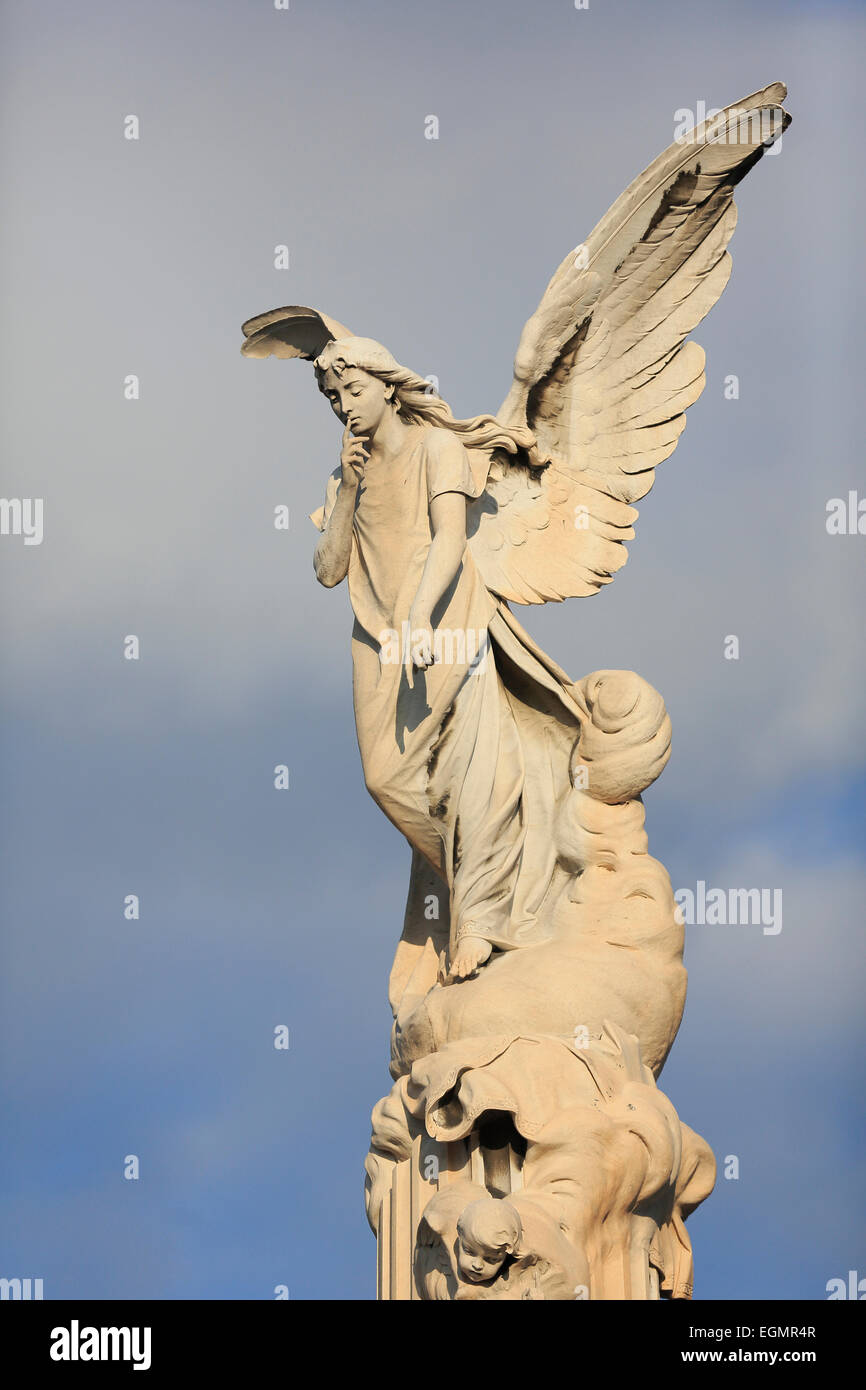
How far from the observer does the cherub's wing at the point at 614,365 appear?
14.3m

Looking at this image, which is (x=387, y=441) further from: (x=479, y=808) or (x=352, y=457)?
(x=479, y=808)

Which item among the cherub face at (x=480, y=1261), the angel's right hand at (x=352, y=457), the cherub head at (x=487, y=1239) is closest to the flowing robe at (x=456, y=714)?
the angel's right hand at (x=352, y=457)

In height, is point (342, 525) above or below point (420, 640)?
above

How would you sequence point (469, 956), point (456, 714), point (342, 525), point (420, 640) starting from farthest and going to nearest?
point (342, 525), point (456, 714), point (469, 956), point (420, 640)

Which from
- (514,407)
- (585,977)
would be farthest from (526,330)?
(585,977)

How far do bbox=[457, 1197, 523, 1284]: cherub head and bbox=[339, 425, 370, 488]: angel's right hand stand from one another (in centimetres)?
375

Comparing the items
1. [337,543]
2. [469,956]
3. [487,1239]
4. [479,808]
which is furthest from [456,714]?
[487,1239]

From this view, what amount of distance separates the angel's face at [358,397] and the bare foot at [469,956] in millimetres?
2590

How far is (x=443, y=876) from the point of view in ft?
46.0

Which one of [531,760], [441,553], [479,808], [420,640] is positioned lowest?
[479,808]

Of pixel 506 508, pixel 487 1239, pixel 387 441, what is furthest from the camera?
pixel 506 508

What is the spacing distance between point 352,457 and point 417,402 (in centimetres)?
48

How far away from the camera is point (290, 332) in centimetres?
A: 1427

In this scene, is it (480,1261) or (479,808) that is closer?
(480,1261)
